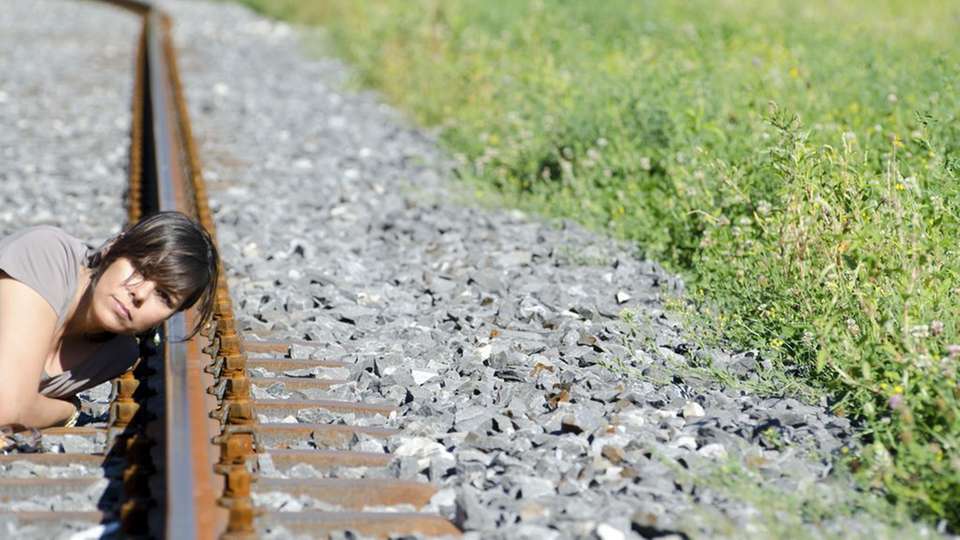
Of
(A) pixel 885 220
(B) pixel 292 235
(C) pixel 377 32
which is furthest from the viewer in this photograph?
(C) pixel 377 32

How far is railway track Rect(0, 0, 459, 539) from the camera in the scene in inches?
123

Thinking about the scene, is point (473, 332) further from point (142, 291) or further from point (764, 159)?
point (764, 159)

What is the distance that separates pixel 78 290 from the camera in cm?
388

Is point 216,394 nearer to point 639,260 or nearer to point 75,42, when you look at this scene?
point 639,260

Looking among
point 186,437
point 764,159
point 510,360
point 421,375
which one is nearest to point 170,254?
point 186,437

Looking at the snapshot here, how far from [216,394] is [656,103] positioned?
436cm

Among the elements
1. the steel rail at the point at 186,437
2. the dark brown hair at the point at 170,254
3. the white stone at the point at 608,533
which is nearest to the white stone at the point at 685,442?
the white stone at the point at 608,533

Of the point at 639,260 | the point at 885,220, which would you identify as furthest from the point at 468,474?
the point at 639,260

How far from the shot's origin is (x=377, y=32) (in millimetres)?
13570

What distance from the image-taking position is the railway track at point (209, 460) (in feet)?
10.3

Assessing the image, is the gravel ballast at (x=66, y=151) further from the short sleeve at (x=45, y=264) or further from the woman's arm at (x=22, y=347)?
the short sleeve at (x=45, y=264)

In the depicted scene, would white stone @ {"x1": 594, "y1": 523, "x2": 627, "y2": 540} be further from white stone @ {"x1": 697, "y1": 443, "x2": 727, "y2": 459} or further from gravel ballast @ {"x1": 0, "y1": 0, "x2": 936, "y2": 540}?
white stone @ {"x1": 697, "y1": 443, "x2": 727, "y2": 459}

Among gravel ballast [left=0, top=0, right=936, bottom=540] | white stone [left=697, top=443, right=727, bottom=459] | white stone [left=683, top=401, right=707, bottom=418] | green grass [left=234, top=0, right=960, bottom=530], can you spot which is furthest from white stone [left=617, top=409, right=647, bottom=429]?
green grass [left=234, top=0, right=960, bottom=530]

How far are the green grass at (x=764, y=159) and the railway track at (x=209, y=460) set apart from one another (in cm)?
129
